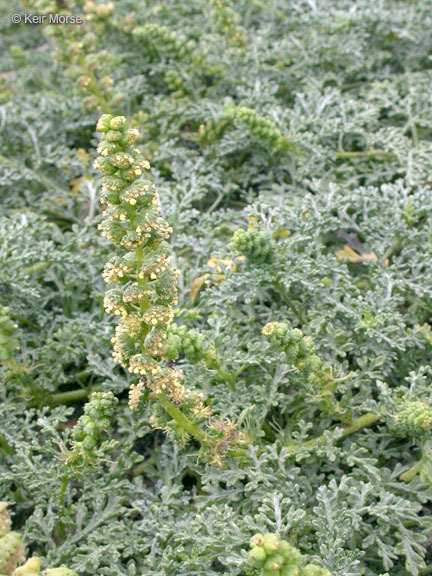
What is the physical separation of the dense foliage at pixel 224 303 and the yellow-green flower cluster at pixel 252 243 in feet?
0.04

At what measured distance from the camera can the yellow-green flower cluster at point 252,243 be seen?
2.82 metres

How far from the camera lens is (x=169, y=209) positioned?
12.2 ft

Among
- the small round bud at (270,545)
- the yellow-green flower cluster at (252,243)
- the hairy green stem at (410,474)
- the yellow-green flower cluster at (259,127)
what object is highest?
the yellow-green flower cluster at (259,127)

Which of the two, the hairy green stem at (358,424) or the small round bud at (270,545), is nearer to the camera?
the small round bud at (270,545)

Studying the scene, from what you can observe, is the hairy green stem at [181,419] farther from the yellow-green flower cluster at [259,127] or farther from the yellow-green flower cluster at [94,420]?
the yellow-green flower cluster at [259,127]

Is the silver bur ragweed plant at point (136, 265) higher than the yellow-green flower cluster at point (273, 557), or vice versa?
the silver bur ragweed plant at point (136, 265)

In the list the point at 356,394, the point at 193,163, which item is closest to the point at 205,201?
the point at 193,163

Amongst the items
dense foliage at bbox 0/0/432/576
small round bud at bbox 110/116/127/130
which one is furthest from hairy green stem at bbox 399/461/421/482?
small round bud at bbox 110/116/127/130

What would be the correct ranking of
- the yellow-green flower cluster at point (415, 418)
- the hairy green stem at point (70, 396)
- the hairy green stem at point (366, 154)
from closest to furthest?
1. the yellow-green flower cluster at point (415, 418)
2. the hairy green stem at point (70, 396)
3. the hairy green stem at point (366, 154)

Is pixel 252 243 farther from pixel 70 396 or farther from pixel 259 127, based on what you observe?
pixel 70 396

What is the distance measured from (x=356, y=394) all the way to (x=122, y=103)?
2.77m

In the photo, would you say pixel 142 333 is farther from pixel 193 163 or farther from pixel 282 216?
pixel 193 163

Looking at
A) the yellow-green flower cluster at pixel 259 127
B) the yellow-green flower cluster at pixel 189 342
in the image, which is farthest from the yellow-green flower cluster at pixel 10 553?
the yellow-green flower cluster at pixel 259 127

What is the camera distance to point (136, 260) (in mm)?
2074
